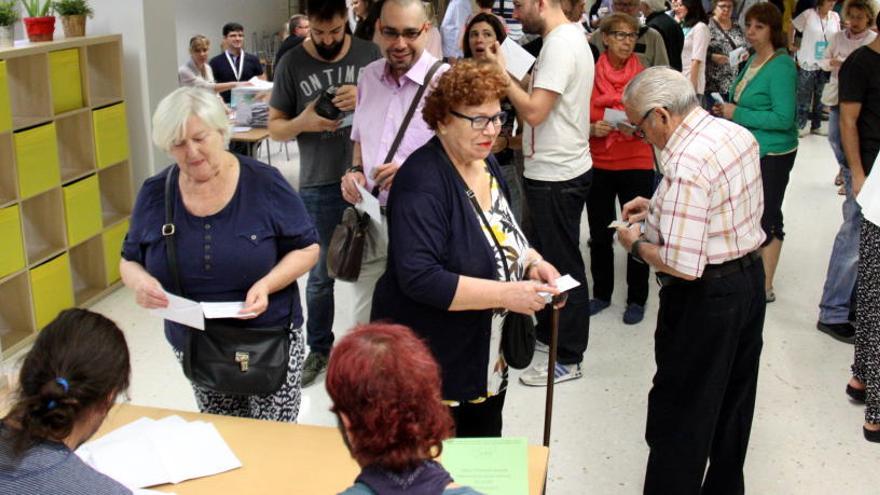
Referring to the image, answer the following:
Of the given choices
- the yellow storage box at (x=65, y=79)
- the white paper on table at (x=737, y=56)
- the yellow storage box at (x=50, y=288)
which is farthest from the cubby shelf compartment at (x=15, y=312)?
the white paper on table at (x=737, y=56)

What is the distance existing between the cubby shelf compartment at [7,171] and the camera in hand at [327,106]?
1.75 meters

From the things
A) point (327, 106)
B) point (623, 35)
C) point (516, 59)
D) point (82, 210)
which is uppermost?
point (623, 35)

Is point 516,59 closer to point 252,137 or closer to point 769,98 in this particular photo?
point 769,98

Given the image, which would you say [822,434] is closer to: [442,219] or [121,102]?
[442,219]

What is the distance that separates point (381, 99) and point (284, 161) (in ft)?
18.4

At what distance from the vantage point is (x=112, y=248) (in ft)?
17.0

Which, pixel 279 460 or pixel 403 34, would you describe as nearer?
pixel 279 460

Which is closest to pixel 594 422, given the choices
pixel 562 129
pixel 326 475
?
pixel 562 129

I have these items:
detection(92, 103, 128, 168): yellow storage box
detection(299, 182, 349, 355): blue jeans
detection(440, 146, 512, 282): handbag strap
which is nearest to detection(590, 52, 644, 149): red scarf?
detection(299, 182, 349, 355): blue jeans

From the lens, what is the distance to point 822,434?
377 centimetres

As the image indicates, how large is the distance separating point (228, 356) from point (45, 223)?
2.71 m

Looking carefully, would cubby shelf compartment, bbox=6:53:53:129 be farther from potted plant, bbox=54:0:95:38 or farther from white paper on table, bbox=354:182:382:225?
white paper on table, bbox=354:182:382:225

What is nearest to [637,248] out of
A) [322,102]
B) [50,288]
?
[322,102]

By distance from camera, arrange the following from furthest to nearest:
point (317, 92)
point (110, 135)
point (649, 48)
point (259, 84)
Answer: point (259, 84) < point (110, 135) < point (649, 48) < point (317, 92)
